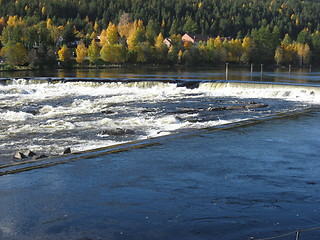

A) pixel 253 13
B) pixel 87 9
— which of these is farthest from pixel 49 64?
pixel 253 13

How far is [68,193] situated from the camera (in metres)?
11.4

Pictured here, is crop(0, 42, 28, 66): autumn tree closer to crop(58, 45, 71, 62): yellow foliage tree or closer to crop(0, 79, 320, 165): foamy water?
crop(58, 45, 71, 62): yellow foliage tree

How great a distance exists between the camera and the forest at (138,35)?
301 feet

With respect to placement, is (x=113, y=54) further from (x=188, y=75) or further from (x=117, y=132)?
(x=117, y=132)

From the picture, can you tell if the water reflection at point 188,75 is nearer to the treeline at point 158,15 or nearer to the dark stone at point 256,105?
the dark stone at point 256,105

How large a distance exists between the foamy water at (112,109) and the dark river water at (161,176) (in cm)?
12

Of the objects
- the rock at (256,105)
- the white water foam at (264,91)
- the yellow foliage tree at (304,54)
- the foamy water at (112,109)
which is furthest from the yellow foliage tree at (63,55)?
the rock at (256,105)

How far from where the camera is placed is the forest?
91.7m

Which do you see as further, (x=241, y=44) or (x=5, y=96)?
(x=241, y=44)

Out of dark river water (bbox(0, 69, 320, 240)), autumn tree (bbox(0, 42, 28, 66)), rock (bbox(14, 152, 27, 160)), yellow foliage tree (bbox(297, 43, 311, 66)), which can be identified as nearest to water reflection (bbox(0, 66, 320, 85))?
autumn tree (bbox(0, 42, 28, 66))

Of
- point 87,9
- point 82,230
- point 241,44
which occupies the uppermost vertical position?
point 87,9

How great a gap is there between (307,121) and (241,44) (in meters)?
103

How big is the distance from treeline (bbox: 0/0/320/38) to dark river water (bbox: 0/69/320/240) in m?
125

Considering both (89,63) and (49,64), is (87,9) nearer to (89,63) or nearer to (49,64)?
(89,63)
